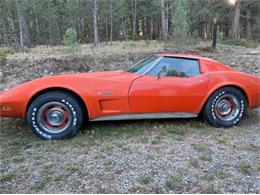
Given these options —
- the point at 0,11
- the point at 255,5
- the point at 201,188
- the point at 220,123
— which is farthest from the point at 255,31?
the point at 201,188

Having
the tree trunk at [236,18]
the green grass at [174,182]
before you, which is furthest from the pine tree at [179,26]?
the green grass at [174,182]

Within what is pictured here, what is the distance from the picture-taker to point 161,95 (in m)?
4.66

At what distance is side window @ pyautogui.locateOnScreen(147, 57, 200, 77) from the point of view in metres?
4.80

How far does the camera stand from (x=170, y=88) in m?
4.68

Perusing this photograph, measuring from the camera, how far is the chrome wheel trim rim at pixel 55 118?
14.6 ft

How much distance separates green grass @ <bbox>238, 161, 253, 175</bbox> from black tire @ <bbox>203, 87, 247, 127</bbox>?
1281 millimetres

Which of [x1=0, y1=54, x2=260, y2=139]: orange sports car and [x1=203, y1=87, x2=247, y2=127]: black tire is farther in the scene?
[x1=203, y1=87, x2=247, y2=127]: black tire

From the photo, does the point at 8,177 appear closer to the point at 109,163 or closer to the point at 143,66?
the point at 109,163

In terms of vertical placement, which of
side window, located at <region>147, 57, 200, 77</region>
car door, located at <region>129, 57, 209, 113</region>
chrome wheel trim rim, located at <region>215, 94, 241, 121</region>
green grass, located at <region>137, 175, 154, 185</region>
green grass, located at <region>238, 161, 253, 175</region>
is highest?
side window, located at <region>147, 57, 200, 77</region>

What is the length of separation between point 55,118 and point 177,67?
2.07m

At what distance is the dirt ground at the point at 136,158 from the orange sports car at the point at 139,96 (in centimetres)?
26

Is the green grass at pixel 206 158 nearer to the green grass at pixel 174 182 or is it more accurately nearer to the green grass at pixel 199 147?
the green grass at pixel 199 147

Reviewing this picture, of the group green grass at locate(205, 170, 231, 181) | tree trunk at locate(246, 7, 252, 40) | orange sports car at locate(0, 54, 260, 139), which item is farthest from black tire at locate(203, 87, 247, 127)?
tree trunk at locate(246, 7, 252, 40)

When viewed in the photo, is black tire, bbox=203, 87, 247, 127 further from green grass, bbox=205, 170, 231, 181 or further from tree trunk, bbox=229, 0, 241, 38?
tree trunk, bbox=229, 0, 241, 38
